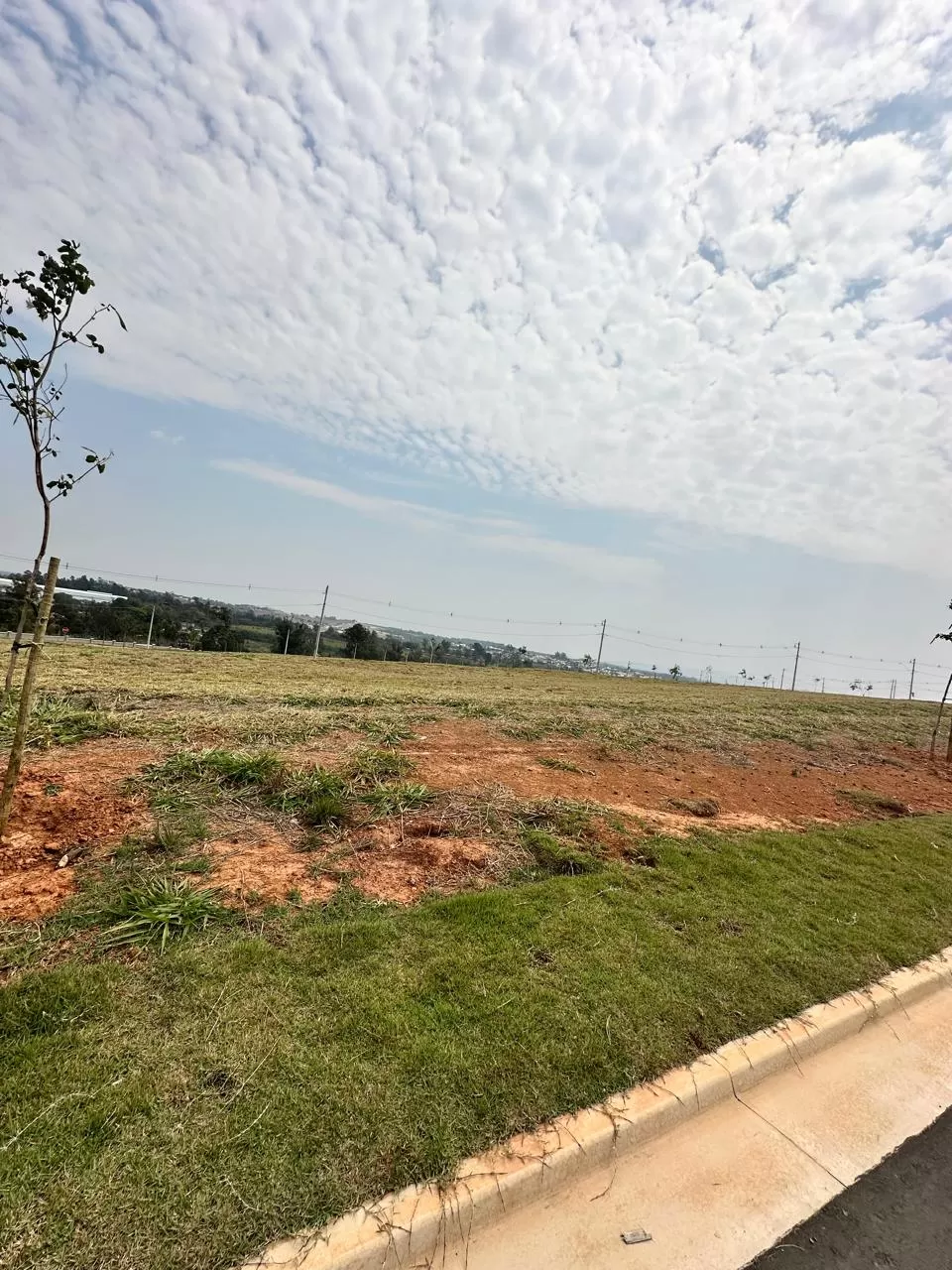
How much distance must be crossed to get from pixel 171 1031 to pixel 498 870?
2.43m

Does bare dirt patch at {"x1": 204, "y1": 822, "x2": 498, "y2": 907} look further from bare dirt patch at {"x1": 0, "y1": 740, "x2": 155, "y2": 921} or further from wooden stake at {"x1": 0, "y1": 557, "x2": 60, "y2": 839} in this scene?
wooden stake at {"x1": 0, "y1": 557, "x2": 60, "y2": 839}

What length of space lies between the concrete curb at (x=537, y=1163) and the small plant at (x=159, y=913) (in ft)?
5.62

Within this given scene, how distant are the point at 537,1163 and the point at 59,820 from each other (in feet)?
13.5

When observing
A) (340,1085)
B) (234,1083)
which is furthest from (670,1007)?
(234,1083)

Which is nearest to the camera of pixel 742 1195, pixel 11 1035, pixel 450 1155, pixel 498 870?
pixel 450 1155

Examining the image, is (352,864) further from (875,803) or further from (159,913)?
(875,803)

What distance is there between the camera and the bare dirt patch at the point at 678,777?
21.2 feet

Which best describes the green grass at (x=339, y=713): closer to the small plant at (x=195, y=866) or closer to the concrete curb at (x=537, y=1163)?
the small plant at (x=195, y=866)

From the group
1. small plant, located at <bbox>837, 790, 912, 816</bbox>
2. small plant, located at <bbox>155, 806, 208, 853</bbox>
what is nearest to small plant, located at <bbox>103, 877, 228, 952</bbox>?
small plant, located at <bbox>155, 806, 208, 853</bbox>

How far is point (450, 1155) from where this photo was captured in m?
1.98

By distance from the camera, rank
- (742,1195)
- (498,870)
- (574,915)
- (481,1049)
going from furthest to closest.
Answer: (498,870) < (574,915) < (481,1049) < (742,1195)

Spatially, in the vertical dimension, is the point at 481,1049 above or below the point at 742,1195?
above

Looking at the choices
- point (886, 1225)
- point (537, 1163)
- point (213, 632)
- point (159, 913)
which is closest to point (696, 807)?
point (886, 1225)

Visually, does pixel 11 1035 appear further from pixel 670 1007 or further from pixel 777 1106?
pixel 777 1106
